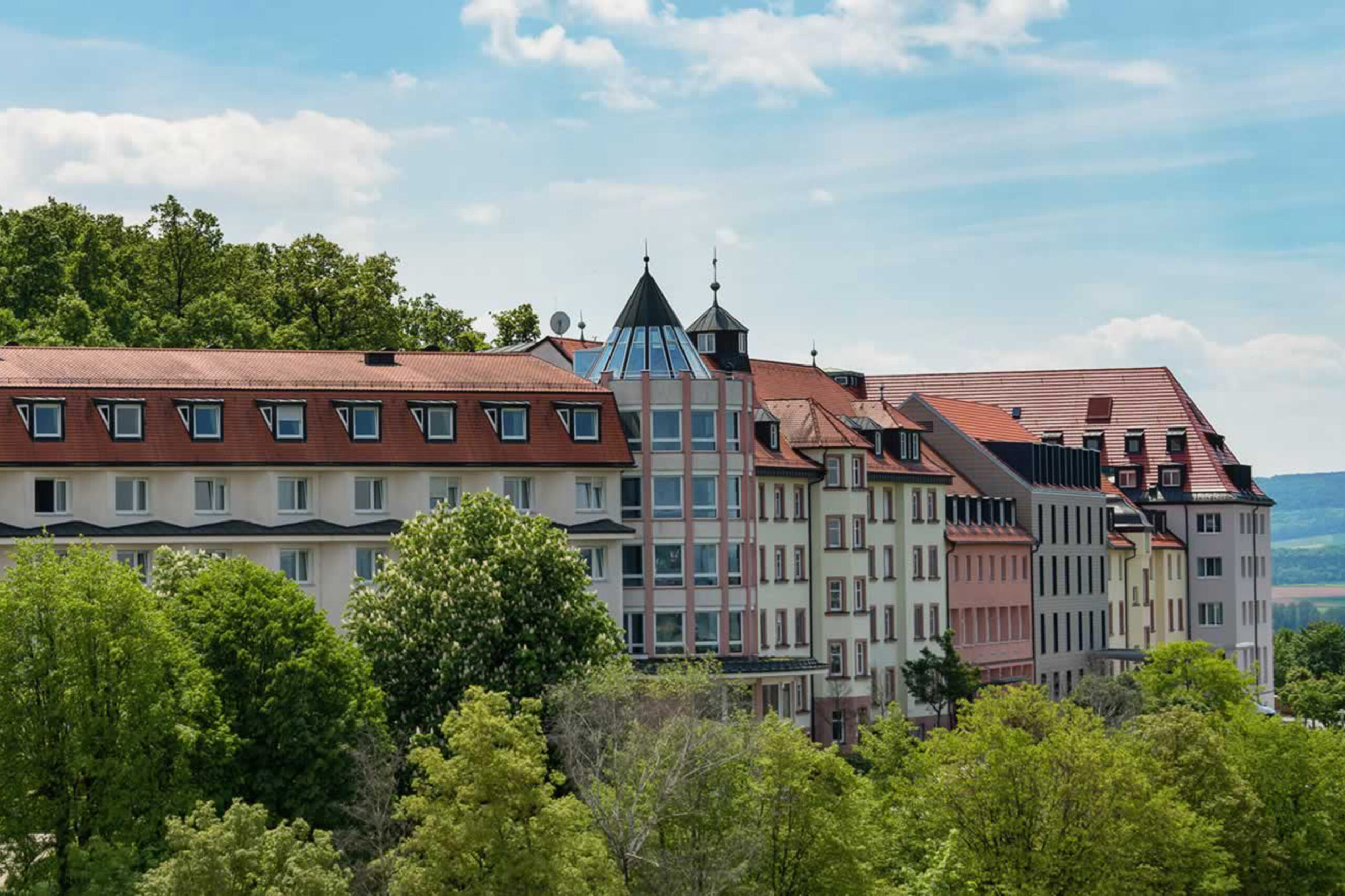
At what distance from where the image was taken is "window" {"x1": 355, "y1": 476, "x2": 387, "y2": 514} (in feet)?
355

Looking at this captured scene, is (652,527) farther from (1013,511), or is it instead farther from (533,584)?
(1013,511)

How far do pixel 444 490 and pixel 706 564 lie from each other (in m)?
11.8

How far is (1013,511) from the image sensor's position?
506ft

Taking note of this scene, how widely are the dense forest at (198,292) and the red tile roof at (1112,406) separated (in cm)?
4682

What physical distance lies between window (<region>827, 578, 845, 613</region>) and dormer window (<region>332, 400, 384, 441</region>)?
27.8 meters

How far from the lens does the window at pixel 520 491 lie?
11119cm

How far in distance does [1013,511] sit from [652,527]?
44.0 m

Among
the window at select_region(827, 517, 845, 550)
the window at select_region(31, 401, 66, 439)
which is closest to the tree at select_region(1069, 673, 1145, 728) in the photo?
the window at select_region(827, 517, 845, 550)

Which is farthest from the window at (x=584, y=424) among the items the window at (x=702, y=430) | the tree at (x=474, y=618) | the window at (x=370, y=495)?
the tree at (x=474, y=618)

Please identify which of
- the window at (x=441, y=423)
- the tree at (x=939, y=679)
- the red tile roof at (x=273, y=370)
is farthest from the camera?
the tree at (x=939, y=679)

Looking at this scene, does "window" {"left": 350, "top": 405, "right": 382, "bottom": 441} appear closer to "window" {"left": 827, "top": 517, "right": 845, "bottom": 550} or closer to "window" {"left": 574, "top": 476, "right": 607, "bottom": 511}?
"window" {"left": 574, "top": 476, "right": 607, "bottom": 511}

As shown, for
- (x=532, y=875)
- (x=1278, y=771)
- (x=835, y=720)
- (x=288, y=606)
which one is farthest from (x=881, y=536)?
(x=532, y=875)

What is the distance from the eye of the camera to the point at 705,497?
4535 inches

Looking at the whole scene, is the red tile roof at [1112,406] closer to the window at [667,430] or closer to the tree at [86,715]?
the window at [667,430]
